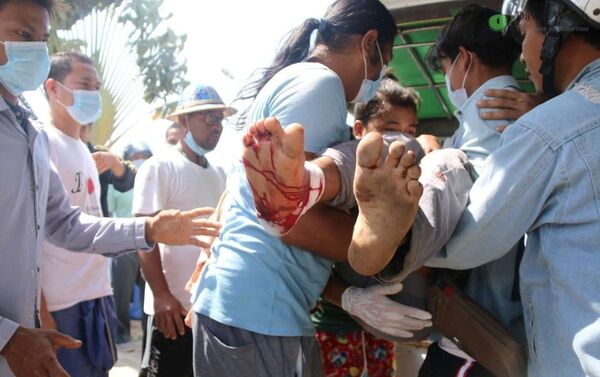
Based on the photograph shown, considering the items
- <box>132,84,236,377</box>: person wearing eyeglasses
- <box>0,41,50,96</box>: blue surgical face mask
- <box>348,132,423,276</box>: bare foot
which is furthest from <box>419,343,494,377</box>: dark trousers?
<box>0,41,50,96</box>: blue surgical face mask

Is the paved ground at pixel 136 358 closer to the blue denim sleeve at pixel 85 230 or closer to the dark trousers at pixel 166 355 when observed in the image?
the dark trousers at pixel 166 355

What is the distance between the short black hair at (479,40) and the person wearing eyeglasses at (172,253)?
1.88 metres

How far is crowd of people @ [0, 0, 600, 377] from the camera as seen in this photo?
1.29 meters

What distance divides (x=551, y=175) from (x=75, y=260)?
7.85ft

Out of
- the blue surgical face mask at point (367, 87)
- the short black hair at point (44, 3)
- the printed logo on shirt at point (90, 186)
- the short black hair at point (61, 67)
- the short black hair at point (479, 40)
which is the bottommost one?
the printed logo on shirt at point (90, 186)

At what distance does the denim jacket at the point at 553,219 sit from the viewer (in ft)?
4.16

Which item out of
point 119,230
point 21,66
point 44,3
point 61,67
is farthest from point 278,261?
point 61,67

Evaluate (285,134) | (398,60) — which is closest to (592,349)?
(285,134)

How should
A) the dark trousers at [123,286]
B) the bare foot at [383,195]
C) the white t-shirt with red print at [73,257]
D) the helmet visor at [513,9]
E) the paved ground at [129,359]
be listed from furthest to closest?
the dark trousers at [123,286] < the paved ground at [129,359] < the white t-shirt with red print at [73,257] < the helmet visor at [513,9] < the bare foot at [383,195]

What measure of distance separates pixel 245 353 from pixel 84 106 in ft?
7.67

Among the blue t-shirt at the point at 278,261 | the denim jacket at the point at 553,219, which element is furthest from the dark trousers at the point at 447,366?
the blue t-shirt at the point at 278,261

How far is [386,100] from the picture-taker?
8.63ft

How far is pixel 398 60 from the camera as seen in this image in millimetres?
3299

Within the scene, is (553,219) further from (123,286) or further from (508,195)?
(123,286)
